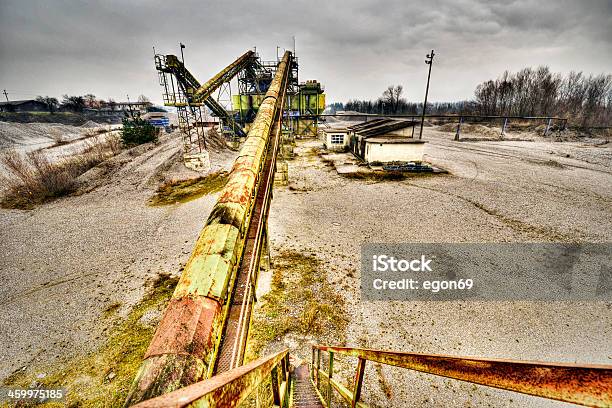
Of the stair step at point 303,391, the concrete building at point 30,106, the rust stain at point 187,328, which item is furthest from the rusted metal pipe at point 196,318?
the concrete building at point 30,106

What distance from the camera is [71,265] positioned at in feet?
27.2

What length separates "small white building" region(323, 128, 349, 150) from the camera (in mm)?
24906

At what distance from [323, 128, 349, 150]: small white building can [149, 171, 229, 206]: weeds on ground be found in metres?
11.8

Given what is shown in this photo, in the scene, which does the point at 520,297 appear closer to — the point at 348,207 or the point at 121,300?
the point at 348,207

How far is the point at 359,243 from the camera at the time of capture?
902 centimetres

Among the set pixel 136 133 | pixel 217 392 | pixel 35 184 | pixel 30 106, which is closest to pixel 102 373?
pixel 217 392

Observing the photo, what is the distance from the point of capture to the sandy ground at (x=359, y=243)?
5379mm

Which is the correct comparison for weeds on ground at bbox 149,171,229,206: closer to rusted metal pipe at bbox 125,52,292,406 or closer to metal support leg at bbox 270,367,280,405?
rusted metal pipe at bbox 125,52,292,406

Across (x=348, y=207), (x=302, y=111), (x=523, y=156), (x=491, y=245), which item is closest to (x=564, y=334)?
(x=491, y=245)

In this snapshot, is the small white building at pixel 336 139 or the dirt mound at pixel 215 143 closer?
the dirt mound at pixel 215 143

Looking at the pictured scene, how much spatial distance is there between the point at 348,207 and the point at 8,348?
433 inches

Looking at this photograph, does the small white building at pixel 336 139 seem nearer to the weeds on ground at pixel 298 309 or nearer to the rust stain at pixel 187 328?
the weeds on ground at pixel 298 309

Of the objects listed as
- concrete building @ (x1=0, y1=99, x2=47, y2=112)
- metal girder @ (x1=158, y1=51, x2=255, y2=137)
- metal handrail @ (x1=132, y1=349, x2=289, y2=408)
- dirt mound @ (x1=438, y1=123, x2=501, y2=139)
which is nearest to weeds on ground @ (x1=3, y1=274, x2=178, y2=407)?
metal handrail @ (x1=132, y1=349, x2=289, y2=408)

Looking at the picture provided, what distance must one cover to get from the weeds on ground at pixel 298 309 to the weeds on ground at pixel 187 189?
8148 millimetres
